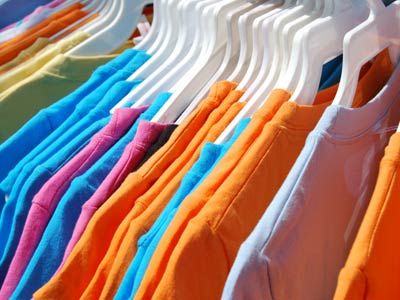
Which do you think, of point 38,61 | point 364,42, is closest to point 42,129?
point 38,61

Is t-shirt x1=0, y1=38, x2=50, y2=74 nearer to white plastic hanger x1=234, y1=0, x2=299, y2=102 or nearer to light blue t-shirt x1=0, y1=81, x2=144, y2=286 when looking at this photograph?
light blue t-shirt x1=0, y1=81, x2=144, y2=286

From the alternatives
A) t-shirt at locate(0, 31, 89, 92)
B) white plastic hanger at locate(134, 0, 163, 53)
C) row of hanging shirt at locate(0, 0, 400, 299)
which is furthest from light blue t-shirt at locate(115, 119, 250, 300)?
t-shirt at locate(0, 31, 89, 92)

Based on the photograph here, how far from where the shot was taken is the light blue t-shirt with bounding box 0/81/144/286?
33.8 inches

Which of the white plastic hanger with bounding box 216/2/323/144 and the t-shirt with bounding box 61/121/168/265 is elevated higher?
the white plastic hanger with bounding box 216/2/323/144

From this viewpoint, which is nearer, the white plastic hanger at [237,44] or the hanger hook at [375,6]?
the hanger hook at [375,6]

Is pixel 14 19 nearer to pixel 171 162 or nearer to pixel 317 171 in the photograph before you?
pixel 171 162

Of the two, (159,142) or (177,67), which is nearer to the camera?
(159,142)

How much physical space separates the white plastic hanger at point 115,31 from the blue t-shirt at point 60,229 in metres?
0.35

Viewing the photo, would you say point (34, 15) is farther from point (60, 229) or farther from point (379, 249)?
point (379, 249)

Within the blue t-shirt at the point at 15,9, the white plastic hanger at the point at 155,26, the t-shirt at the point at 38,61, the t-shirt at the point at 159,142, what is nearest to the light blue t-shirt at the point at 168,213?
the t-shirt at the point at 159,142

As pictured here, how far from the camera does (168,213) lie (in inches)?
28.0

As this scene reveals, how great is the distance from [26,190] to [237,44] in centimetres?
38

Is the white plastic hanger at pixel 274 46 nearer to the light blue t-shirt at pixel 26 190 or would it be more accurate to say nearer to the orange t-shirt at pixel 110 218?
the orange t-shirt at pixel 110 218

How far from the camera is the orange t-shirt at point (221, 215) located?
0.63 meters
